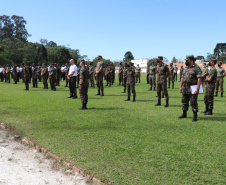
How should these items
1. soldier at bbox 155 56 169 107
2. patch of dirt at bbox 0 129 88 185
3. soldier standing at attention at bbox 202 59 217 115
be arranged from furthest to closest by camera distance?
soldier at bbox 155 56 169 107, soldier standing at attention at bbox 202 59 217 115, patch of dirt at bbox 0 129 88 185

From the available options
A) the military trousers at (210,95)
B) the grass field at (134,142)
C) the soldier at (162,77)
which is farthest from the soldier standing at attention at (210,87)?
the soldier at (162,77)

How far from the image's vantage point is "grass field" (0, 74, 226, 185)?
11.3 ft

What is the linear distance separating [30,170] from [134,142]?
2.20 meters

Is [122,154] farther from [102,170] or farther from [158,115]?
[158,115]

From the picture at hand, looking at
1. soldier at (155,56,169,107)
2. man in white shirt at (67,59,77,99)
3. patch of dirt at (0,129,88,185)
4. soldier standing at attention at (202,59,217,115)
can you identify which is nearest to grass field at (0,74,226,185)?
patch of dirt at (0,129,88,185)

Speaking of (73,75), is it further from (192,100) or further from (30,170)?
(30,170)

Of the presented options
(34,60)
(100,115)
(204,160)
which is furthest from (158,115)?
(34,60)

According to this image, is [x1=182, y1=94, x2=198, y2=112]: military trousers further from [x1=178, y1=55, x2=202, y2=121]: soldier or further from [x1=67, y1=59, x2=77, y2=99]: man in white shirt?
[x1=67, y1=59, x2=77, y2=99]: man in white shirt

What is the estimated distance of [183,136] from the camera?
520 centimetres

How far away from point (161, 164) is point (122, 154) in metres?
0.78

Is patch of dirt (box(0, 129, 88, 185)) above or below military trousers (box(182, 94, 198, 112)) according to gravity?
below

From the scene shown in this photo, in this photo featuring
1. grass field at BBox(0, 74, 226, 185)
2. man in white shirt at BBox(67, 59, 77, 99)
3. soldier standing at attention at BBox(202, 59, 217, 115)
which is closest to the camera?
grass field at BBox(0, 74, 226, 185)

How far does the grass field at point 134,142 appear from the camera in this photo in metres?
3.43

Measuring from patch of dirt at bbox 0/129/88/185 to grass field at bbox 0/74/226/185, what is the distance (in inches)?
9.7
